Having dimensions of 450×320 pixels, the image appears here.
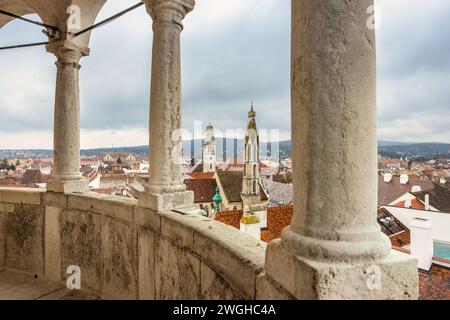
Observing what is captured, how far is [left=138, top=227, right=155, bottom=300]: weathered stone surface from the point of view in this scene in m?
2.90

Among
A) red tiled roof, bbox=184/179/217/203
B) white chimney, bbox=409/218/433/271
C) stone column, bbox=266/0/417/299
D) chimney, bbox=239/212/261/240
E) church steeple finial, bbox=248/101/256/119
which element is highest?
church steeple finial, bbox=248/101/256/119

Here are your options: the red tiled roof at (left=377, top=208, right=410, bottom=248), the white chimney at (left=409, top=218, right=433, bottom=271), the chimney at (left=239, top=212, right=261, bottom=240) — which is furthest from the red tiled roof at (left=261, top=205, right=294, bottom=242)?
the white chimney at (left=409, top=218, right=433, bottom=271)

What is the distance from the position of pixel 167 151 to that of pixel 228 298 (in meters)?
1.68

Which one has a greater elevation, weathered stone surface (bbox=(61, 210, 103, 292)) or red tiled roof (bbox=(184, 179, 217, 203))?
weathered stone surface (bbox=(61, 210, 103, 292))

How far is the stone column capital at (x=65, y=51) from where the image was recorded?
4266 millimetres

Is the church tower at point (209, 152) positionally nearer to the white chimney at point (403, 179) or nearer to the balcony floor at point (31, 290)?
the white chimney at point (403, 179)

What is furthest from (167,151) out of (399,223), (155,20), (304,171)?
(399,223)

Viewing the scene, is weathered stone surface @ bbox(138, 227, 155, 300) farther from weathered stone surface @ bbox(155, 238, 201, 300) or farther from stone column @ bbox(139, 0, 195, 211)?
stone column @ bbox(139, 0, 195, 211)

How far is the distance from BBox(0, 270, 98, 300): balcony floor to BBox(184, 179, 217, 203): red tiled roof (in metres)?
29.4

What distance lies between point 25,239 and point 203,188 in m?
31.2

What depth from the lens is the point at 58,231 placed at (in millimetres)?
4145

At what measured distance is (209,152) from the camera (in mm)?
55031

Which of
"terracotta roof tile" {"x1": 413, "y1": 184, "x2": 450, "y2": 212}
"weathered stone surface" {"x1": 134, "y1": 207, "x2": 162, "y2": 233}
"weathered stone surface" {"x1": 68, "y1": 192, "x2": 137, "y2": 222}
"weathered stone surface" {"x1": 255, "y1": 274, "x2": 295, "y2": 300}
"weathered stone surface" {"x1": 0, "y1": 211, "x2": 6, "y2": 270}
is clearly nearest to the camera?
"weathered stone surface" {"x1": 255, "y1": 274, "x2": 295, "y2": 300}
